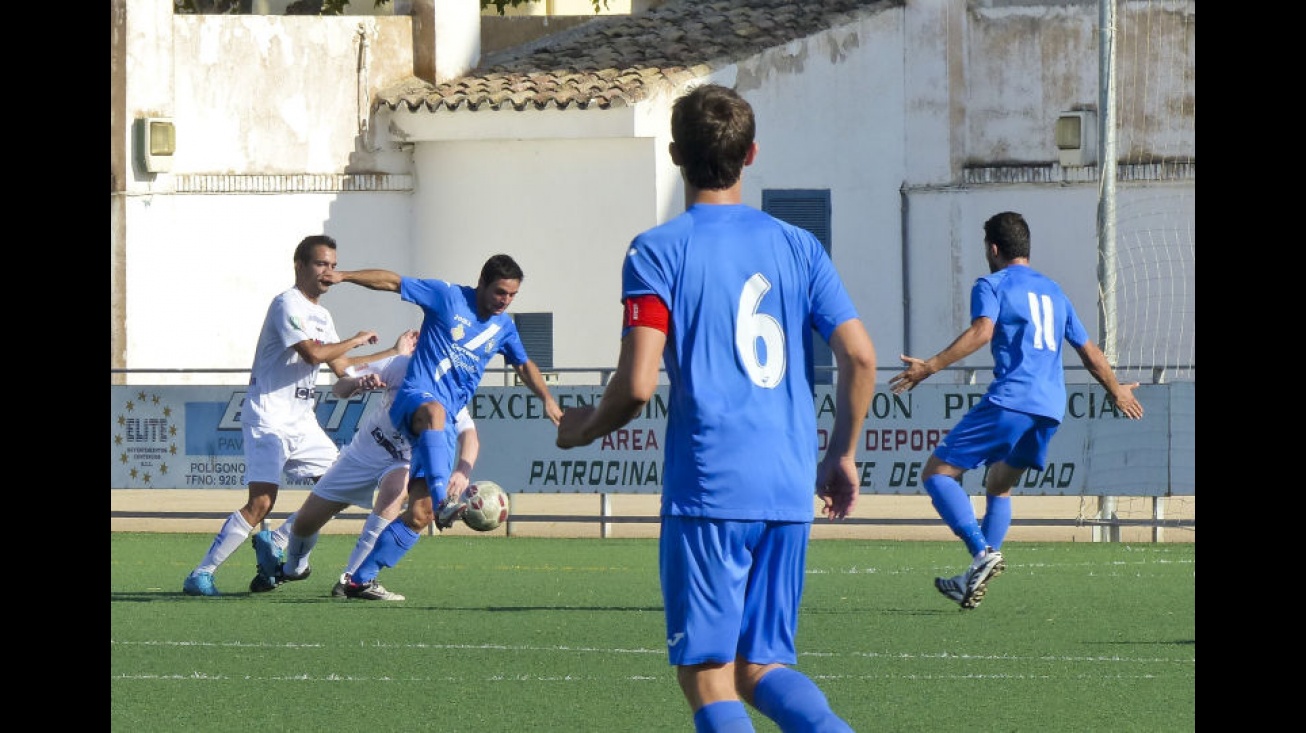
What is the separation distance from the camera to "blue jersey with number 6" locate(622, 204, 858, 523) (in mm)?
6668

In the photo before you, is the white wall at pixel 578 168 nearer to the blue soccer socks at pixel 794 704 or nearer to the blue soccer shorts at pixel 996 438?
the blue soccer shorts at pixel 996 438

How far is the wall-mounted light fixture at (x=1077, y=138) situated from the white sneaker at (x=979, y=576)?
1455cm

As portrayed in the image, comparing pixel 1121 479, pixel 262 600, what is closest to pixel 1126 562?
pixel 1121 479

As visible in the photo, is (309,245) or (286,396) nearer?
(309,245)

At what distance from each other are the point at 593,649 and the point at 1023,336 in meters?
3.23

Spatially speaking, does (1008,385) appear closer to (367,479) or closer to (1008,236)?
(1008,236)

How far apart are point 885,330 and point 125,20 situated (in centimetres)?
940

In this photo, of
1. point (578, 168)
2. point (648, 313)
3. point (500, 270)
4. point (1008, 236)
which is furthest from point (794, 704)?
point (578, 168)

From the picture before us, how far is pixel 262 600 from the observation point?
46.1ft

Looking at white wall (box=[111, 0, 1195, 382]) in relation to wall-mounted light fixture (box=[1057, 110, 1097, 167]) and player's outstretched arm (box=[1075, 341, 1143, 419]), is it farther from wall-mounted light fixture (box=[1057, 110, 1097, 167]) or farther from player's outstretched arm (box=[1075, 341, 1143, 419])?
player's outstretched arm (box=[1075, 341, 1143, 419])

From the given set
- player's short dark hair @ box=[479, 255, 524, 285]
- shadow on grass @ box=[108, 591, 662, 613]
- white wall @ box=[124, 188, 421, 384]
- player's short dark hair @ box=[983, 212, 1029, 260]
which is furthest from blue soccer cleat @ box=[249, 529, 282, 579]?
white wall @ box=[124, 188, 421, 384]

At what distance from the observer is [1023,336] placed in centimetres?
1330

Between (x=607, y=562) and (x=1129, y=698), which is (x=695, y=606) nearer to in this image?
(x=1129, y=698)

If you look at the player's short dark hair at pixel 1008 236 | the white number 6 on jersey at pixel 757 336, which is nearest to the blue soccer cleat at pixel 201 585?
the player's short dark hair at pixel 1008 236
